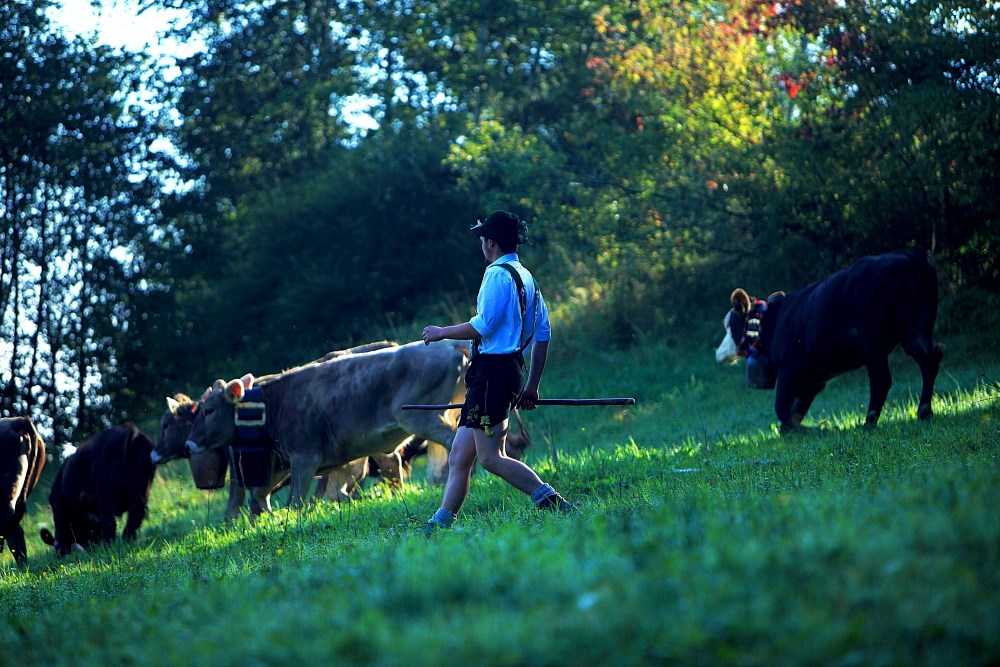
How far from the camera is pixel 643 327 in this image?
71.7 feet

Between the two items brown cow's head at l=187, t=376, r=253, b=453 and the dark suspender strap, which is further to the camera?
brown cow's head at l=187, t=376, r=253, b=453

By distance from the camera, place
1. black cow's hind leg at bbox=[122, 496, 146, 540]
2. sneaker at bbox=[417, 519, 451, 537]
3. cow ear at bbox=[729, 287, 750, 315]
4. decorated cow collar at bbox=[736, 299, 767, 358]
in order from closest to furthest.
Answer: sneaker at bbox=[417, 519, 451, 537], decorated cow collar at bbox=[736, 299, 767, 358], cow ear at bbox=[729, 287, 750, 315], black cow's hind leg at bbox=[122, 496, 146, 540]

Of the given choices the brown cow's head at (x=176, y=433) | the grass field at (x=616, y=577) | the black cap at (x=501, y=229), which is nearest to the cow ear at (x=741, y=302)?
the grass field at (x=616, y=577)

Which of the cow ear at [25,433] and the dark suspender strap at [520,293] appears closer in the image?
the dark suspender strap at [520,293]

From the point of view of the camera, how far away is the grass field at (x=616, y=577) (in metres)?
4.07

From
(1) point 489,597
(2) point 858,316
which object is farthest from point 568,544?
(2) point 858,316

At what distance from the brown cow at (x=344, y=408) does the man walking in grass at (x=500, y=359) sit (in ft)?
12.9

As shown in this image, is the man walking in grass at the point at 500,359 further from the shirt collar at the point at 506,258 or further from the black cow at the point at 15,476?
the black cow at the point at 15,476

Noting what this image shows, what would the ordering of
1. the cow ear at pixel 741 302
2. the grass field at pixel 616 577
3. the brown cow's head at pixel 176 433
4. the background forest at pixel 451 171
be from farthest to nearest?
the background forest at pixel 451 171 → the brown cow's head at pixel 176 433 → the cow ear at pixel 741 302 → the grass field at pixel 616 577

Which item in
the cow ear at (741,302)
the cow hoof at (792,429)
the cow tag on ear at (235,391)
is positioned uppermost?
the cow ear at (741,302)

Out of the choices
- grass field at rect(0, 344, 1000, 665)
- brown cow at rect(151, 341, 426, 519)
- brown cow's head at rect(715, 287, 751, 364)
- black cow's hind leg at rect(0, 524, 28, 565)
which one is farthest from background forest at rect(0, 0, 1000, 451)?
black cow's hind leg at rect(0, 524, 28, 565)

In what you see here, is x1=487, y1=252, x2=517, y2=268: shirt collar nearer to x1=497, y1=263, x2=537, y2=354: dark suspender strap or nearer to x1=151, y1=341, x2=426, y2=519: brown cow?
x1=497, y1=263, x2=537, y2=354: dark suspender strap

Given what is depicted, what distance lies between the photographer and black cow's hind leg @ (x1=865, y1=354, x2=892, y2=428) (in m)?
11.2

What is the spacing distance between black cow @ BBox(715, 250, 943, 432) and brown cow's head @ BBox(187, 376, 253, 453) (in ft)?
18.9
